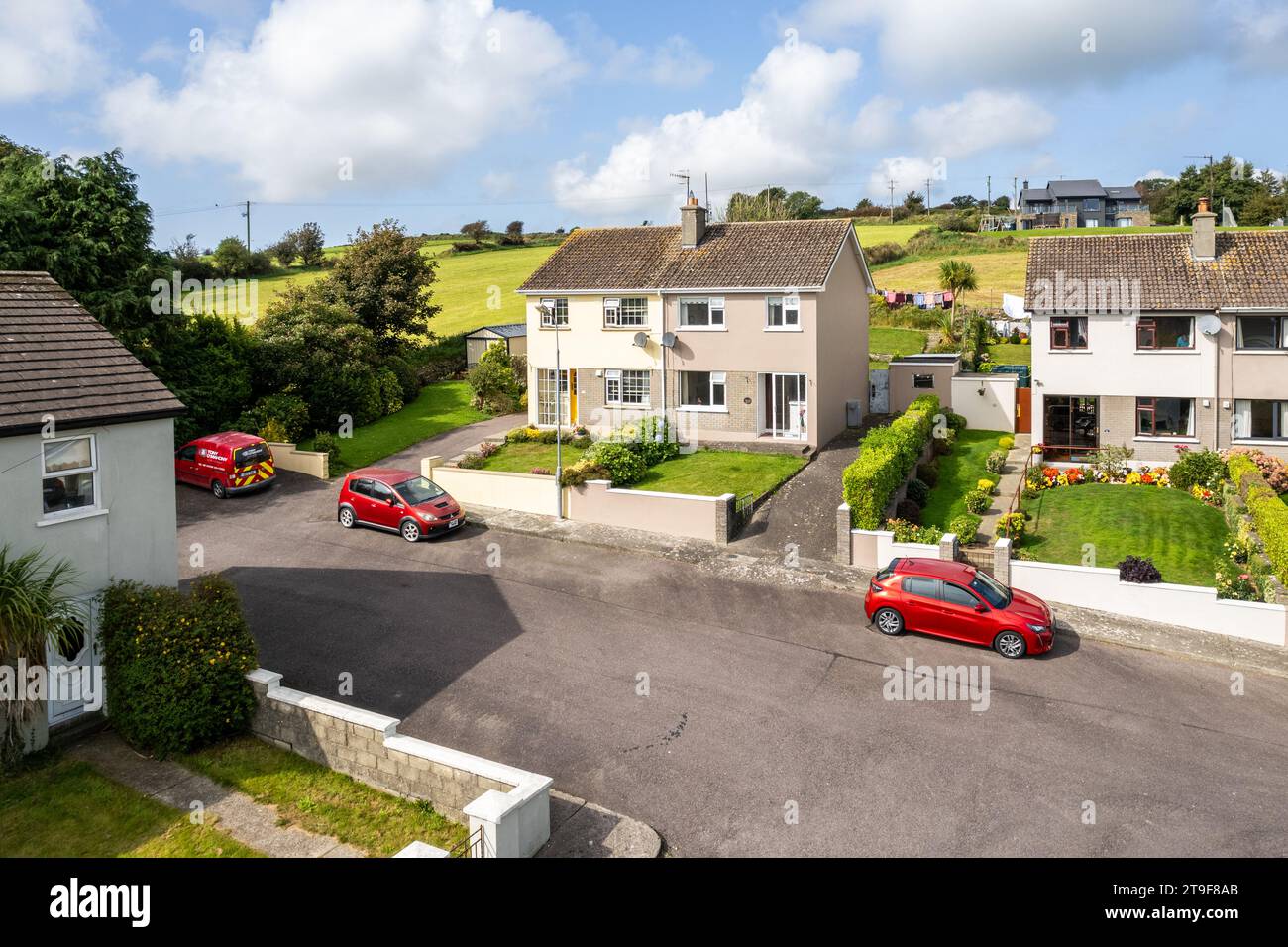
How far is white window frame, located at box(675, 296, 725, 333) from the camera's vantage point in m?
32.9

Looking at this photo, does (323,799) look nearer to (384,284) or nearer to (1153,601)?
(1153,601)

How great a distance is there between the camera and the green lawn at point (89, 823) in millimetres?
11859

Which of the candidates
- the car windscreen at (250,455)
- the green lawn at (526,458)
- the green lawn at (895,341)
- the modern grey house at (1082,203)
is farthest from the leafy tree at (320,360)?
the modern grey house at (1082,203)

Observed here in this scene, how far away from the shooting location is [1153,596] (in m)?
20.4

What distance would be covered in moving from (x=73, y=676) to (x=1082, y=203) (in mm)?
115178

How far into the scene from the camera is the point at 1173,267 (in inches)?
1207

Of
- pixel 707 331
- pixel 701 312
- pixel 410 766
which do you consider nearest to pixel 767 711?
pixel 410 766

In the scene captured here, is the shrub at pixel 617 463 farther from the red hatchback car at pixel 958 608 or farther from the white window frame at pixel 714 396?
the red hatchback car at pixel 958 608

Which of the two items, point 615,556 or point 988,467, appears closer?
point 615,556

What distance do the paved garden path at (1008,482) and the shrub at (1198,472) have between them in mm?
4495

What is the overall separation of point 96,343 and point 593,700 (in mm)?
11545

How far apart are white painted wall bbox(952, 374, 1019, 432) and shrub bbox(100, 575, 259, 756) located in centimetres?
3049
